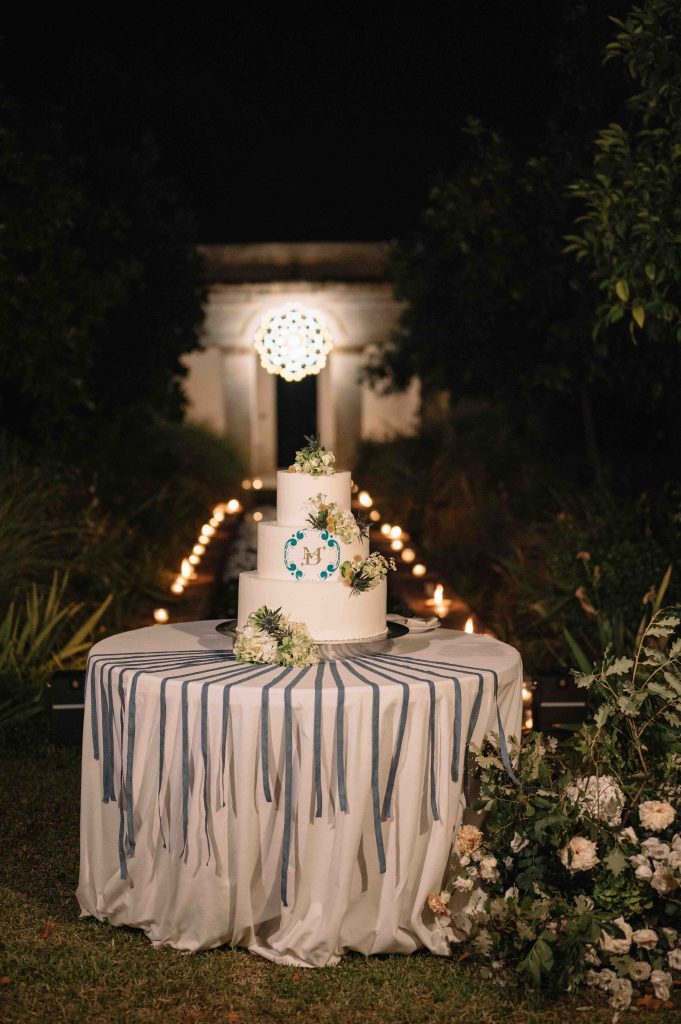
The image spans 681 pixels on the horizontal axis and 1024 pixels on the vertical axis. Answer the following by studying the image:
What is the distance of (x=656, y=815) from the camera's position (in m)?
4.59

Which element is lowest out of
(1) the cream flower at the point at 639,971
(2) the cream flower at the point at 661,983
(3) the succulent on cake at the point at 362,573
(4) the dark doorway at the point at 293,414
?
(2) the cream flower at the point at 661,983

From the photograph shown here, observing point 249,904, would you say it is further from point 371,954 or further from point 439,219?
point 439,219

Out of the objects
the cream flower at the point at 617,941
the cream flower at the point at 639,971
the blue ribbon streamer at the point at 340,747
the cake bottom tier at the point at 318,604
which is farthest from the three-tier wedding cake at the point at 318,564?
the cream flower at the point at 639,971

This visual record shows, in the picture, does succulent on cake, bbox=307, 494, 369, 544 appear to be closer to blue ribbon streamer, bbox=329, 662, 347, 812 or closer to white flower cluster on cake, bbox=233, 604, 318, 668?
white flower cluster on cake, bbox=233, 604, 318, 668

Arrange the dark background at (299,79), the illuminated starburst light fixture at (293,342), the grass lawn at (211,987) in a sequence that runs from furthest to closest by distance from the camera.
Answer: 1. the dark background at (299,79)
2. the illuminated starburst light fixture at (293,342)
3. the grass lawn at (211,987)

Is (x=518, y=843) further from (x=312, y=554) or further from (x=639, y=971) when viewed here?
(x=312, y=554)

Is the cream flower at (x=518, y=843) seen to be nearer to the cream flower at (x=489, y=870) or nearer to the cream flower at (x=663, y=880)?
the cream flower at (x=489, y=870)

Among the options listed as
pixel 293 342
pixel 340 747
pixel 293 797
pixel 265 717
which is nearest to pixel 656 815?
pixel 340 747

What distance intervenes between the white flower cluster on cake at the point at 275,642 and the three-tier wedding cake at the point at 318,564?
93 millimetres

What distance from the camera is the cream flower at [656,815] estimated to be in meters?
4.57

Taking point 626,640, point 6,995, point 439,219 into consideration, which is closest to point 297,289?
point 439,219

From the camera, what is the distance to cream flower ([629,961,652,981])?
4.56m

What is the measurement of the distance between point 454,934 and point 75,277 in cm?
861

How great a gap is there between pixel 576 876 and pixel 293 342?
2.65m
